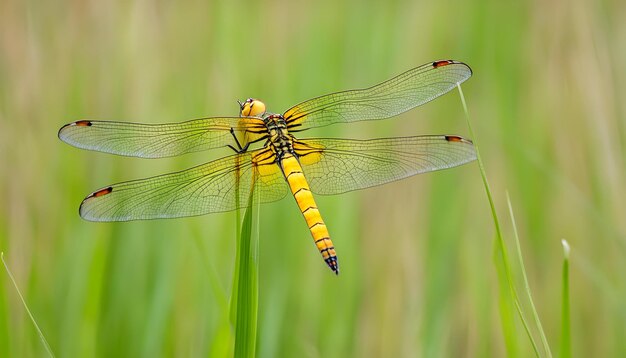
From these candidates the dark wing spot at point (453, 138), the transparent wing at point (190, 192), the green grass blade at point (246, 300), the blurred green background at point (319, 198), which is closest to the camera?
the green grass blade at point (246, 300)

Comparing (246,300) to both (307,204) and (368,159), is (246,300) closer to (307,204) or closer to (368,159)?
(307,204)

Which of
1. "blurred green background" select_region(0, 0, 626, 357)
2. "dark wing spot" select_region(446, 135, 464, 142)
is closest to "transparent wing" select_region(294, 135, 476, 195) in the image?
"dark wing spot" select_region(446, 135, 464, 142)

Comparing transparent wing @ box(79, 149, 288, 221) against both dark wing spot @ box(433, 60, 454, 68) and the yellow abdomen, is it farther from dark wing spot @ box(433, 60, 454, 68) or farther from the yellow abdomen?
dark wing spot @ box(433, 60, 454, 68)

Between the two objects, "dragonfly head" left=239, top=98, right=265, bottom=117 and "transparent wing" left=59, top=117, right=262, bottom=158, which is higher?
"dragonfly head" left=239, top=98, right=265, bottom=117

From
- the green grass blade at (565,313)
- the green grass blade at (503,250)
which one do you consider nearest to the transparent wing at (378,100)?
the green grass blade at (503,250)

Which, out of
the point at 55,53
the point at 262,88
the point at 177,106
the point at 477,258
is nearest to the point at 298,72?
the point at 262,88

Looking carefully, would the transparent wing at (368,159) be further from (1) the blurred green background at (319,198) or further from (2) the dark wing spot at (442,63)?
(1) the blurred green background at (319,198)

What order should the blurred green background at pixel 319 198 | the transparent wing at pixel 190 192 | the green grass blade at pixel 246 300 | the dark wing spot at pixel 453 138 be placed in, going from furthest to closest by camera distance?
the blurred green background at pixel 319 198, the dark wing spot at pixel 453 138, the transparent wing at pixel 190 192, the green grass blade at pixel 246 300

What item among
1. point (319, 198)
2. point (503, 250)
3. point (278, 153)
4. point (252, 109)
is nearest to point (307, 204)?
point (278, 153)
